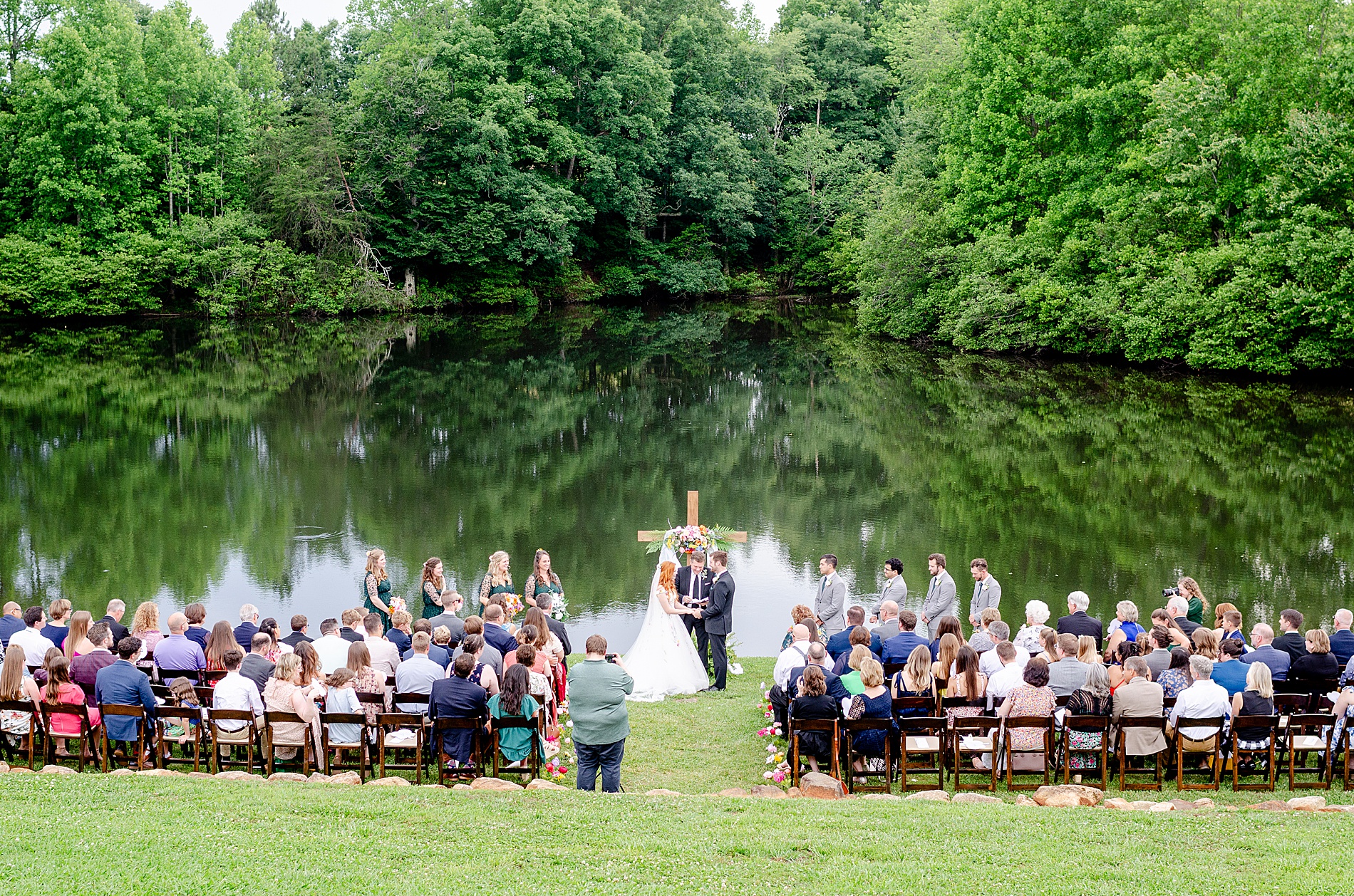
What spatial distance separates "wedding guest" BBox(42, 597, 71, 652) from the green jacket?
494 centimetres

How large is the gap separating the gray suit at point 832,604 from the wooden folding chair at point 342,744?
552cm

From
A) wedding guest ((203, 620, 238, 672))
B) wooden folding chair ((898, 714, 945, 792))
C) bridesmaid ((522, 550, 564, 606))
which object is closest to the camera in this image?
wooden folding chair ((898, 714, 945, 792))

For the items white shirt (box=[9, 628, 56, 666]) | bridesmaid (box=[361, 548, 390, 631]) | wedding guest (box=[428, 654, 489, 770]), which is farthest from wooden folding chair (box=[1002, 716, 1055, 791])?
white shirt (box=[9, 628, 56, 666])

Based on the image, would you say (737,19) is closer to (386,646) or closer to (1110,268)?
(1110,268)

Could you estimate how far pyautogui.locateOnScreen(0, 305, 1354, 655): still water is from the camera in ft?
55.1

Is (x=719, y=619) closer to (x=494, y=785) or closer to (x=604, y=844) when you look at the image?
(x=494, y=785)

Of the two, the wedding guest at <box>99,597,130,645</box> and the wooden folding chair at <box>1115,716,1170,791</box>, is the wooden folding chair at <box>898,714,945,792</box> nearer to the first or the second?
the wooden folding chair at <box>1115,716,1170,791</box>

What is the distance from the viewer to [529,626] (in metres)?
10.2

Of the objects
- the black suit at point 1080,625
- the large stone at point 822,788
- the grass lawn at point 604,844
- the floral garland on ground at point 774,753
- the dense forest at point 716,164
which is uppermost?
the dense forest at point 716,164

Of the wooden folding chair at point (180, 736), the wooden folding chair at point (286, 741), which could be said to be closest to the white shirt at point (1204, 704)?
the wooden folding chair at point (286, 741)

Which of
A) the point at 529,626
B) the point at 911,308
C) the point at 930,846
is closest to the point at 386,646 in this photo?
the point at 529,626

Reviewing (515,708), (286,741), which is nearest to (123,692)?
(286,741)

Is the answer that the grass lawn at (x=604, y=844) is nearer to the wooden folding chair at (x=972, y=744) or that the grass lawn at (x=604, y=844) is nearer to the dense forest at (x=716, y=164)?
the wooden folding chair at (x=972, y=744)

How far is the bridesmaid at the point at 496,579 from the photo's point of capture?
522 inches
